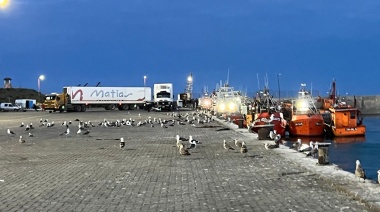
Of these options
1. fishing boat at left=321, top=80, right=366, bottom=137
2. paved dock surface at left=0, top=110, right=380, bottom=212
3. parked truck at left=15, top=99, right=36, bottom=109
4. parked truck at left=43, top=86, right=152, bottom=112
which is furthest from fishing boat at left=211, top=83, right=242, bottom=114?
parked truck at left=15, top=99, right=36, bottom=109

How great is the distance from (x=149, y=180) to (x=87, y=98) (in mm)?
73662

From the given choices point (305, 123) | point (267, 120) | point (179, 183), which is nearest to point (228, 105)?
point (305, 123)

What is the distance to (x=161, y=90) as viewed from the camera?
8244 centimetres

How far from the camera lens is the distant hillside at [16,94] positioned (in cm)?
13688

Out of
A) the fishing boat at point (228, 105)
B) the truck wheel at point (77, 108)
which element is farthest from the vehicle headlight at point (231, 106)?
Answer: the truck wheel at point (77, 108)

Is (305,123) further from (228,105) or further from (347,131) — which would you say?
(228,105)

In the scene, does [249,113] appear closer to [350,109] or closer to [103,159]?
[350,109]

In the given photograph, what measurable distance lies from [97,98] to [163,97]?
40.3 ft

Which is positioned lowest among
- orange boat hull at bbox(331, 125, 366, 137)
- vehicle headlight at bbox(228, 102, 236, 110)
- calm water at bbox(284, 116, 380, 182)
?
calm water at bbox(284, 116, 380, 182)

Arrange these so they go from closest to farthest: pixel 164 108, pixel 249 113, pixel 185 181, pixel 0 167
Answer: pixel 185 181
pixel 0 167
pixel 249 113
pixel 164 108

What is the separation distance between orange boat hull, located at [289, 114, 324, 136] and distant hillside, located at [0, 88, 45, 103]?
10214cm

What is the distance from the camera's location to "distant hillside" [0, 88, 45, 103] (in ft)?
449

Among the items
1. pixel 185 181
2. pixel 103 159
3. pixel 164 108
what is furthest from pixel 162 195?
pixel 164 108

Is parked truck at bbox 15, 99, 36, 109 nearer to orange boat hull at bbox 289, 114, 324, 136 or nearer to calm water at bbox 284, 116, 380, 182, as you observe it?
orange boat hull at bbox 289, 114, 324, 136
